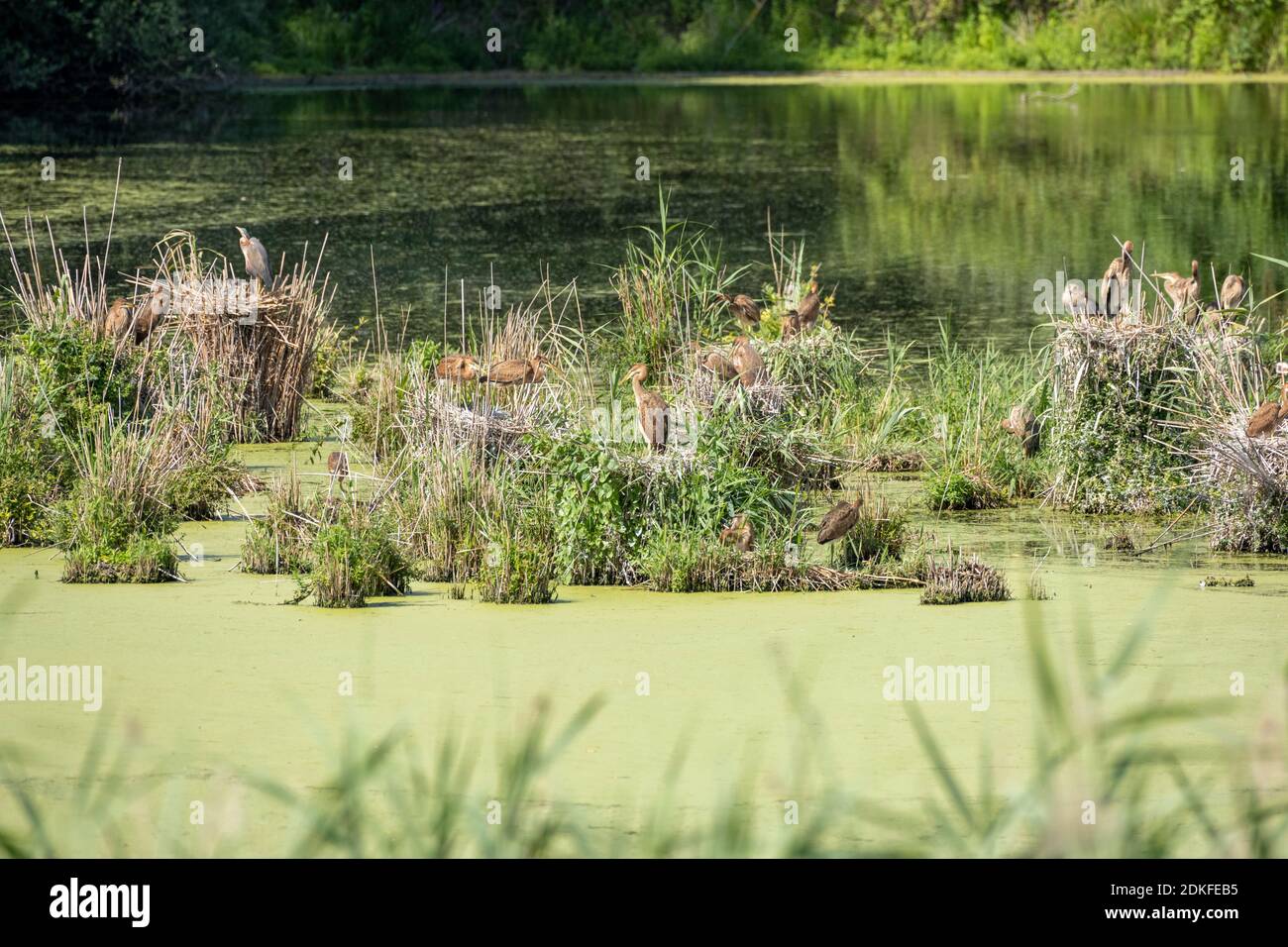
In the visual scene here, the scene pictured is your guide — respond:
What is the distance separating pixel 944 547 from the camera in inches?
327

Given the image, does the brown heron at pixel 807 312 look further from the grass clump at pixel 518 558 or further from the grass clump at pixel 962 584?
the grass clump at pixel 962 584

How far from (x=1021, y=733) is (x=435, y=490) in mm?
3209

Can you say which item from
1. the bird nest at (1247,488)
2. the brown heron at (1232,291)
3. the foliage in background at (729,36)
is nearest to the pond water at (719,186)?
the foliage in background at (729,36)

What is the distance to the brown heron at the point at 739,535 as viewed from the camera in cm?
759

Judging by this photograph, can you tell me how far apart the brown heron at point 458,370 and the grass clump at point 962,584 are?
239cm

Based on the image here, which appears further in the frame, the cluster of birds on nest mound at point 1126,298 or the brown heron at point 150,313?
the brown heron at point 150,313

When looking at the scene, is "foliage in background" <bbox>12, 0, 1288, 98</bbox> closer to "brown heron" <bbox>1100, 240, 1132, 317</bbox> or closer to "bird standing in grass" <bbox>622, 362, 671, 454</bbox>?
"brown heron" <bbox>1100, 240, 1132, 317</bbox>

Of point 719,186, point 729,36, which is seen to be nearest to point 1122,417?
point 719,186

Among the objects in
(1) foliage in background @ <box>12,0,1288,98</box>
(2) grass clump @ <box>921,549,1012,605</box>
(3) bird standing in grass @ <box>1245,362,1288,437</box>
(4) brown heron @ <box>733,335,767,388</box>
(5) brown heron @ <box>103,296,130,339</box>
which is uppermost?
(1) foliage in background @ <box>12,0,1288,98</box>

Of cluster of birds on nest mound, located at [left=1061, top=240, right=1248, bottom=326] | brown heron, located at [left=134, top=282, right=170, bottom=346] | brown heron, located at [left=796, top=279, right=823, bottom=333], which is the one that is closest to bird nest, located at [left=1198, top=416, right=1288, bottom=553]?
cluster of birds on nest mound, located at [left=1061, top=240, right=1248, bottom=326]

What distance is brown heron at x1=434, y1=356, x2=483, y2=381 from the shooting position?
8.49 m

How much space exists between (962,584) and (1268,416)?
1808 millimetres

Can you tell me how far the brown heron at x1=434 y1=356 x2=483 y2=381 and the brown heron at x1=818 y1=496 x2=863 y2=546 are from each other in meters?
1.85

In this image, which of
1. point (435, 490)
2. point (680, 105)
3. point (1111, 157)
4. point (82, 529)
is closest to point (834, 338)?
point (435, 490)
